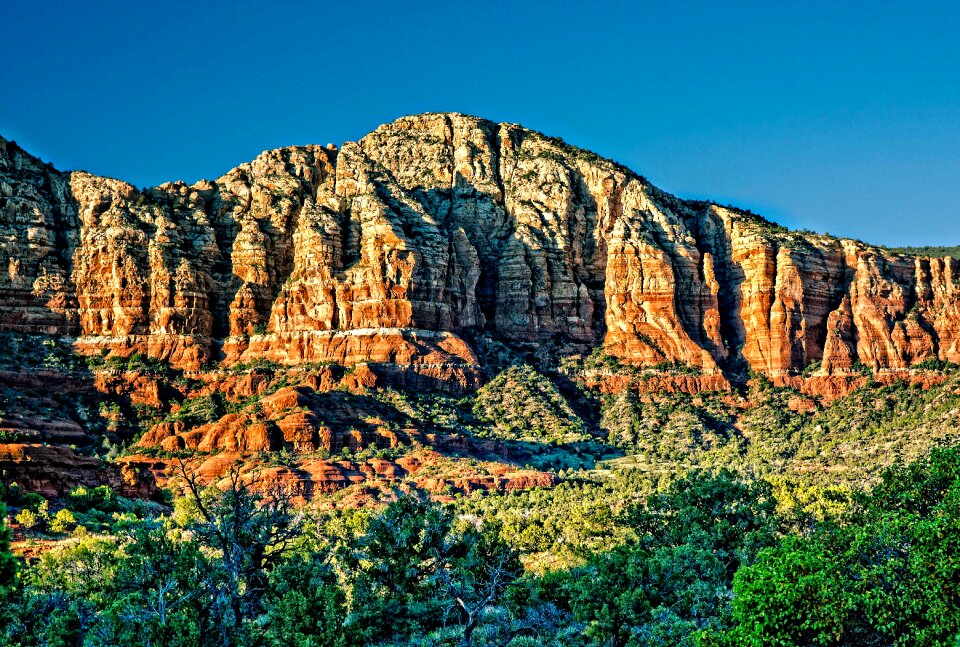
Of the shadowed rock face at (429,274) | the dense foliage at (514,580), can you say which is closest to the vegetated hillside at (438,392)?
the dense foliage at (514,580)

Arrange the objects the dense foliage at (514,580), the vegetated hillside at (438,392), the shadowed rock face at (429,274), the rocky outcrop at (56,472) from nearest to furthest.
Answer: the dense foliage at (514,580) < the vegetated hillside at (438,392) < the rocky outcrop at (56,472) < the shadowed rock face at (429,274)

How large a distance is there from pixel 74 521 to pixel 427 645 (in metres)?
30.1

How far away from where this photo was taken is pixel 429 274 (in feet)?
448

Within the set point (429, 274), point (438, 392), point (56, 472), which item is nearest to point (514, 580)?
point (56, 472)

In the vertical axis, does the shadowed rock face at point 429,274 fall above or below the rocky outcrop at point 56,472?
above

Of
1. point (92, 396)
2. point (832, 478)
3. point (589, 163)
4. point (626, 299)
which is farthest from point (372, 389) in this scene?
point (589, 163)

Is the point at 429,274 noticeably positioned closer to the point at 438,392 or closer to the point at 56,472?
the point at 438,392

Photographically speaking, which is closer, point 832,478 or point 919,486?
point 919,486

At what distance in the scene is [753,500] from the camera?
73438mm

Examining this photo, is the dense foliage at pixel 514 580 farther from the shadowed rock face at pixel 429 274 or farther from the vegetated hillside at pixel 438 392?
the shadowed rock face at pixel 429 274

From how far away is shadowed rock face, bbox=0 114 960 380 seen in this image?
134m

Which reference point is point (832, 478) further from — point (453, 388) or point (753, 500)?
point (453, 388)

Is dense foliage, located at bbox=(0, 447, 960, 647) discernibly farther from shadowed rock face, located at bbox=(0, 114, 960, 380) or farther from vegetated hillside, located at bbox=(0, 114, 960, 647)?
shadowed rock face, located at bbox=(0, 114, 960, 380)

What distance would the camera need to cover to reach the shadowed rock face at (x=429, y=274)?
133625mm
